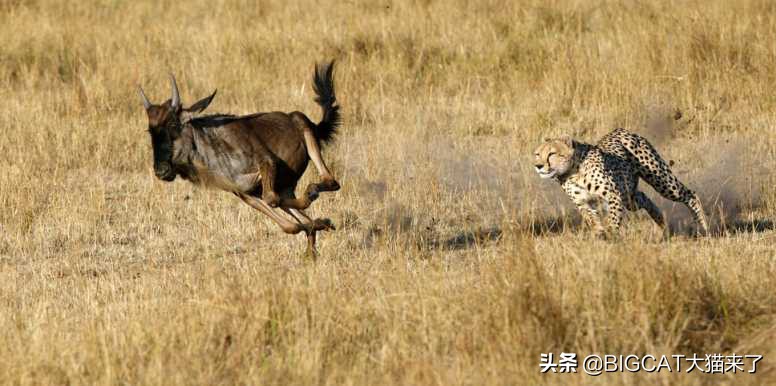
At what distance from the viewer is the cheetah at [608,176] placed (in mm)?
8234

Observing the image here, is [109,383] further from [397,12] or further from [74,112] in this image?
[397,12]

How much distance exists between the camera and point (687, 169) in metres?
10.9

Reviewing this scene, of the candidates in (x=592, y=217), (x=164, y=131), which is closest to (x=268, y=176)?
(x=164, y=131)

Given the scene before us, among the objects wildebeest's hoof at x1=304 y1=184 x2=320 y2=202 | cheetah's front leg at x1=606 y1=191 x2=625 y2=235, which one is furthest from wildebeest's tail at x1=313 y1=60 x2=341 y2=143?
cheetah's front leg at x1=606 y1=191 x2=625 y2=235

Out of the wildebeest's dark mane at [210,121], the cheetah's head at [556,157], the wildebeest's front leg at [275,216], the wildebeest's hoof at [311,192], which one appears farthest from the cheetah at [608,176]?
the wildebeest's dark mane at [210,121]

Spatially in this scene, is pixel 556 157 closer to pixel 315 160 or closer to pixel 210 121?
pixel 315 160

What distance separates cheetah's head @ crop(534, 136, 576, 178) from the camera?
27.1 feet

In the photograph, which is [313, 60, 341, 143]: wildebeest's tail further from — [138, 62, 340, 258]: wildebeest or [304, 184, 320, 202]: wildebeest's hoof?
[304, 184, 320, 202]: wildebeest's hoof

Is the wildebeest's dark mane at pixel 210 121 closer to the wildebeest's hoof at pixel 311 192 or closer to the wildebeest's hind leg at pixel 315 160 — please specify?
the wildebeest's hind leg at pixel 315 160

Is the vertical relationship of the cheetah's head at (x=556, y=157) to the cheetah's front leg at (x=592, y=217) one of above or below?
above

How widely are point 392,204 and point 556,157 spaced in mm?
2009

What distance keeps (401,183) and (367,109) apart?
2.55 meters

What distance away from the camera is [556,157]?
8289 mm

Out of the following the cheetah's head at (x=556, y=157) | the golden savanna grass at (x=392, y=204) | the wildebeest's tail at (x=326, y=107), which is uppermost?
the wildebeest's tail at (x=326, y=107)
